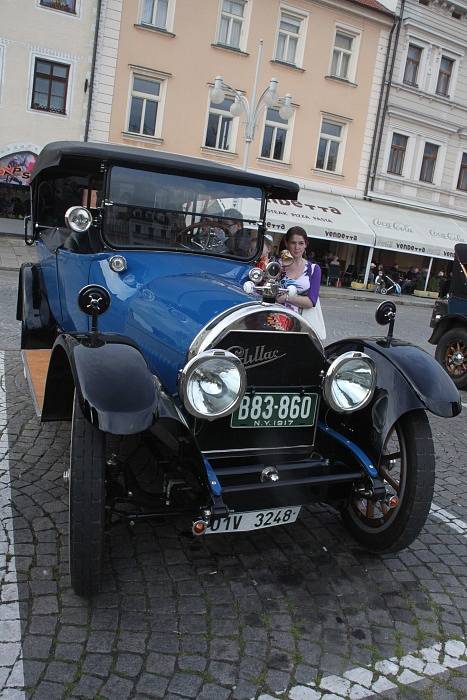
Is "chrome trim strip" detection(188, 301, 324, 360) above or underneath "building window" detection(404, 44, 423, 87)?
underneath

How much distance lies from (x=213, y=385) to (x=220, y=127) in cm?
1796

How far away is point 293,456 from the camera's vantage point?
292 cm

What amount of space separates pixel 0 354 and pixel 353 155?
17.9 m

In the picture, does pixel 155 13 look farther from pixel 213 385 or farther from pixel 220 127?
pixel 213 385

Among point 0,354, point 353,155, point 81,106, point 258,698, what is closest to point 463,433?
point 258,698

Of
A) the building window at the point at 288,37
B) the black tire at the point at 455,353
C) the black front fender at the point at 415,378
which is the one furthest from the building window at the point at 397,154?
the black front fender at the point at 415,378

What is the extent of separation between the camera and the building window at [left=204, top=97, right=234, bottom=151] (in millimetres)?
A: 18797

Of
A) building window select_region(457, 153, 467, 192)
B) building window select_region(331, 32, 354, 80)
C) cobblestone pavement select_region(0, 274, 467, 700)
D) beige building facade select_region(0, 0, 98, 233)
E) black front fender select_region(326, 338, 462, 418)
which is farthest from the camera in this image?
building window select_region(457, 153, 467, 192)

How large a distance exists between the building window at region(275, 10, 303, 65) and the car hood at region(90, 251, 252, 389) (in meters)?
18.0

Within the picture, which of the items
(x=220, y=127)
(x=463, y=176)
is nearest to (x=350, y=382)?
(x=220, y=127)

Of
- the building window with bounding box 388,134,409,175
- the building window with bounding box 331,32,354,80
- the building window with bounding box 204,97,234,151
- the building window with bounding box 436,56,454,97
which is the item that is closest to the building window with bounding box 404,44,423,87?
the building window with bounding box 436,56,454,97

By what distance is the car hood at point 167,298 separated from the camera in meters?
2.83

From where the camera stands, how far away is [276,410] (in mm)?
2828

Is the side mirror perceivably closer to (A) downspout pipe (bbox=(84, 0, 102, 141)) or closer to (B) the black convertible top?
(B) the black convertible top
